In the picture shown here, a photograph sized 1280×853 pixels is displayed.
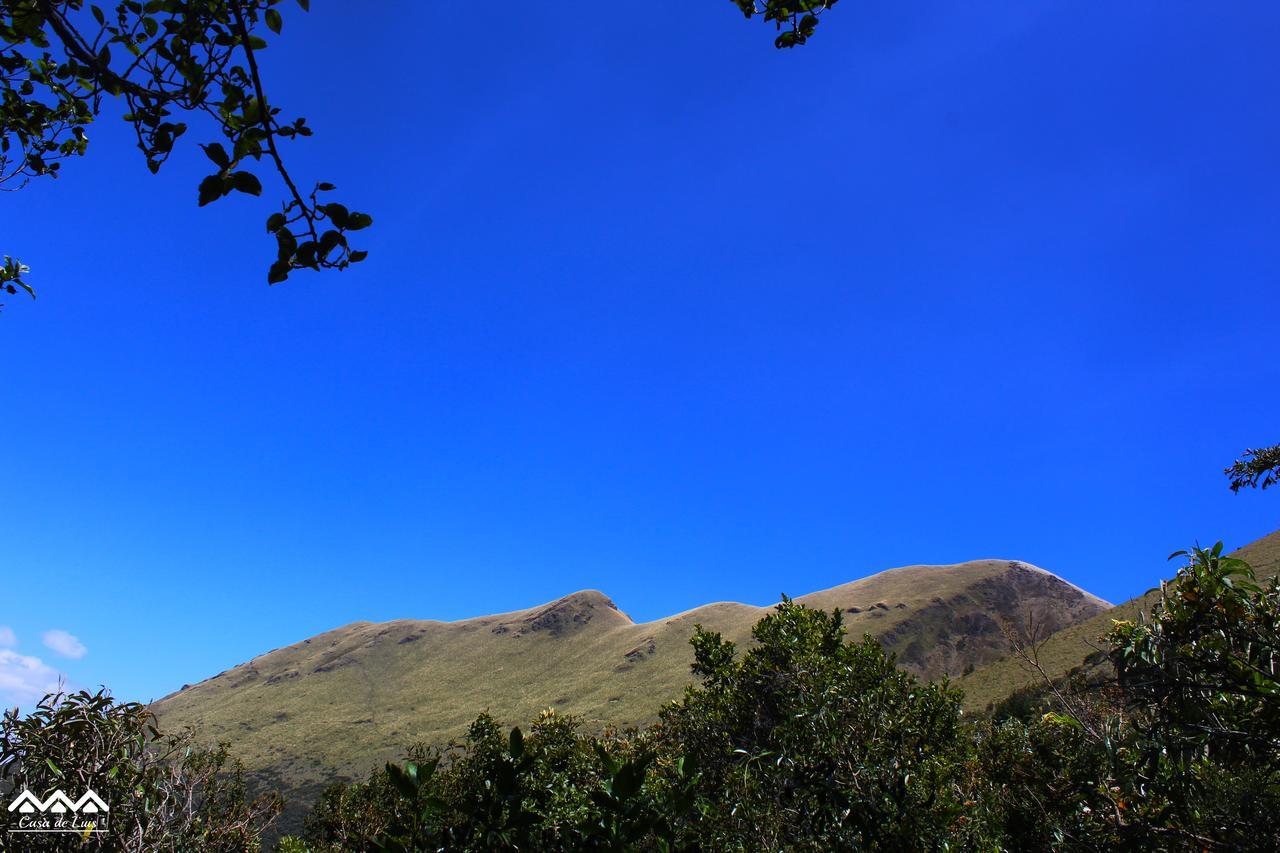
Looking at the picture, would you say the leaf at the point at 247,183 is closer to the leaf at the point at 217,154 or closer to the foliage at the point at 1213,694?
the leaf at the point at 217,154

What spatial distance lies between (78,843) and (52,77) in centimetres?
767

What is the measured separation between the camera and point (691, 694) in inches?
952

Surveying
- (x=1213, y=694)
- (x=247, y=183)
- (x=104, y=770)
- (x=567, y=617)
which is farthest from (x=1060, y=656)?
(x=567, y=617)

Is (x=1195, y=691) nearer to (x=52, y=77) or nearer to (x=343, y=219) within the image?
(x=343, y=219)

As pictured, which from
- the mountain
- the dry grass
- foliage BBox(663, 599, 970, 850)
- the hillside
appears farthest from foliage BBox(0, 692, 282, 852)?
the dry grass

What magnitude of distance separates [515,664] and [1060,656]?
108 m

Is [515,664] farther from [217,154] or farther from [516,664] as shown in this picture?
[217,154]

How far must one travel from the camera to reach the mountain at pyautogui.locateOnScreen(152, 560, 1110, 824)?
99562 mm

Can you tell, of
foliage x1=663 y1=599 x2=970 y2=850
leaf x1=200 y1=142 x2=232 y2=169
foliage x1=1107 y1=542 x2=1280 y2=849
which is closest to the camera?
leaf x1=200 y1=142 x2=232 y2=169

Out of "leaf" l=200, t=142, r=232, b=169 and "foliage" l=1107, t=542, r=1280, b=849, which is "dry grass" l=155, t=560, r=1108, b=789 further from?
"leaf" l=200, t=142, r=232, b=169

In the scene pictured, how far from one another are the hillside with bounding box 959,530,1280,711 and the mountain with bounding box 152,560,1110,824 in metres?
29.3

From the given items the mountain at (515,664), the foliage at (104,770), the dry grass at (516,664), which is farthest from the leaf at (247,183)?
the dry grass at (516,664)

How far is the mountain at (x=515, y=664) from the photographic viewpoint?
327 feet

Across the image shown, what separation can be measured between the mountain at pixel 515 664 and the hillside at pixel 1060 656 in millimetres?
29321
